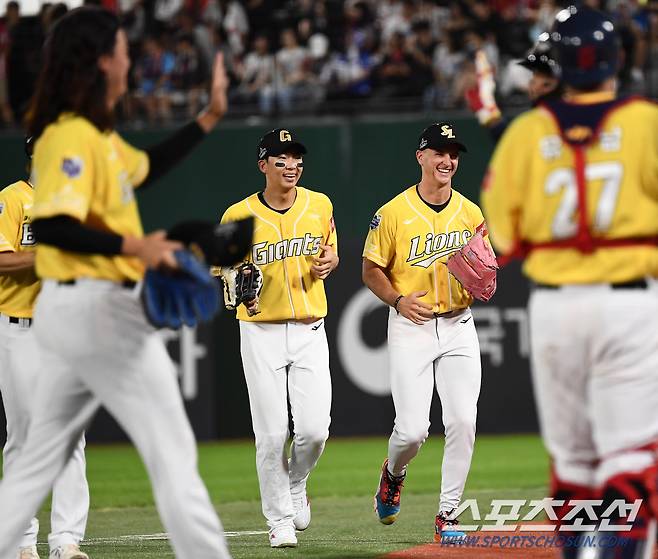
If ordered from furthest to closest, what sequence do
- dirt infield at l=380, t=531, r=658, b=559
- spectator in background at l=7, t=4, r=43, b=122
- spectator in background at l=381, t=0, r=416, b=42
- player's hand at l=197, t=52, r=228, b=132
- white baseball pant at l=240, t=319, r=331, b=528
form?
spectator in background at l=381, t=0, r=416, b=42 < spectator in background at l=7, t=4, r=43, b=122 < white baseball pant at l=240, t=319, r=331, b=528 < dirt infield at l=380, t=531, r=658, b=559 < player's hand at l=197, t=52, r=228, b=132

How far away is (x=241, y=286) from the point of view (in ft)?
26.6

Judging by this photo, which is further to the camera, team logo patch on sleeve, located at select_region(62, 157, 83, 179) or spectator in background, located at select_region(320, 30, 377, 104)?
spectator in background, located at select_region(320, 30, 377, 104)

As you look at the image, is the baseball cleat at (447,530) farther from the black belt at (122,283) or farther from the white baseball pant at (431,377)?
the black belt at (122,283)

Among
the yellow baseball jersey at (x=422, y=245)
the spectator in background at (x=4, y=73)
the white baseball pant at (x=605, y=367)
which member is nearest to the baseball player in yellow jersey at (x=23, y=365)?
the yellow baseball jersey at (x=422, y=245)

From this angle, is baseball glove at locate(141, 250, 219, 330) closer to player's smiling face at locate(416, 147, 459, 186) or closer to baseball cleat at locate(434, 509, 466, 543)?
baseball cleat at locate(434, 509, 466, 543)

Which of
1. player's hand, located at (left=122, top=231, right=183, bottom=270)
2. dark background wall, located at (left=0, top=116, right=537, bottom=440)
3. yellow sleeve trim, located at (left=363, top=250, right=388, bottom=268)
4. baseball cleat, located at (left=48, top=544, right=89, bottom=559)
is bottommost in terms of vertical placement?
dark background wall, located at (left=0, top=116, right=537, bottom=440)

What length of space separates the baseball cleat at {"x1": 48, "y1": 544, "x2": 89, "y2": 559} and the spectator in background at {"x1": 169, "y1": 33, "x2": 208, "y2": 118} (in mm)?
11332

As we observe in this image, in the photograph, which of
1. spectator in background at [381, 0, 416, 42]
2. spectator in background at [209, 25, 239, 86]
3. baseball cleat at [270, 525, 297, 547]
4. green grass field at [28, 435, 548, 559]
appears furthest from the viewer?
spectator in background at [381, 0, 416, 42]

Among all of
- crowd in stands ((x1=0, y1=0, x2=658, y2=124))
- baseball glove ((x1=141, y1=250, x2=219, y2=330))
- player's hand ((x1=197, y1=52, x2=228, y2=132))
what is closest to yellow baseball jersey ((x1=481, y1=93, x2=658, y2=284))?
baseball glove ((x1=141, y1=250, x2=219, y2=330))

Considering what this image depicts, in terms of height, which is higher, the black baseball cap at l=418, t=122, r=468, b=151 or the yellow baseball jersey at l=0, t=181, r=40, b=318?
the black baseball cap at l=418, t=122, r=468, b=151

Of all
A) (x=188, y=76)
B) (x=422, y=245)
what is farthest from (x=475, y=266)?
(x=188, y=76)

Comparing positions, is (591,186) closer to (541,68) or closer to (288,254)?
(541,68)

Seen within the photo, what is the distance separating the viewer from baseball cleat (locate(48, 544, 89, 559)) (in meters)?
6.49

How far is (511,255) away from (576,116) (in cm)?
61
